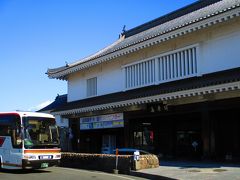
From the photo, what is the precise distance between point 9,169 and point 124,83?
968cm

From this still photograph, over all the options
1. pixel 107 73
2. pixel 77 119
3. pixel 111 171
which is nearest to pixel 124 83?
pixel 107 73

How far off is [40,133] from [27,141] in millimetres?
915

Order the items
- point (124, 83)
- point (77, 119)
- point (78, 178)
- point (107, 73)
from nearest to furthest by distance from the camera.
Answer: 1. point (78, 178)
2. point (124, 83)
3. point (107, 73)
4. point (77, 119)

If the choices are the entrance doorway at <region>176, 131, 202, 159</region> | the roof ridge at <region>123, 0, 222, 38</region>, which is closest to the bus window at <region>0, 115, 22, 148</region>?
the entrance doorway at <region>176, 131, 202, 159</region>

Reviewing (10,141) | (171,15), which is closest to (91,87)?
(171,15)

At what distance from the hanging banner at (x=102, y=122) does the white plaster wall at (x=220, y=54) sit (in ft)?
24.3

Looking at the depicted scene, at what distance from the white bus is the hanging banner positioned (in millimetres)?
6934

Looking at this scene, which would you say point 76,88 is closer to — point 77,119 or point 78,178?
point 77,119

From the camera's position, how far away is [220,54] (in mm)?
18922

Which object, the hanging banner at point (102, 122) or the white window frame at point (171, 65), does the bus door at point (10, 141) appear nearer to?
→ the hanging banner at point (102, 122)

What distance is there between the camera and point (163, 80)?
21.8 m

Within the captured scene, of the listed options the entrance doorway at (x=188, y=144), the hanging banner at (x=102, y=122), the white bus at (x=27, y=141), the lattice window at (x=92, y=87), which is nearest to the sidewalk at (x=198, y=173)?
the white bus at (x=27, y=141)

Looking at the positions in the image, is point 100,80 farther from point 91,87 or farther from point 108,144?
point 108,144

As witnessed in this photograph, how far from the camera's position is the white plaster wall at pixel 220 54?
1823 cm
